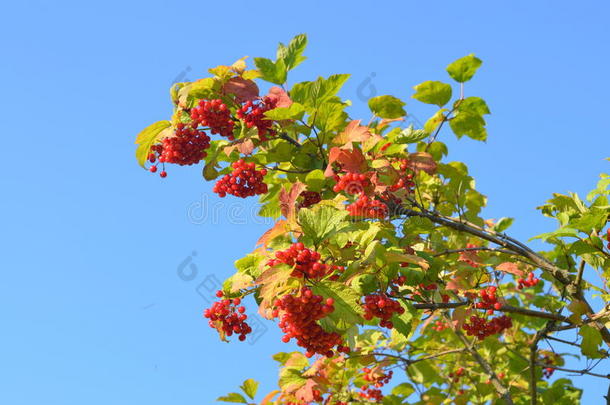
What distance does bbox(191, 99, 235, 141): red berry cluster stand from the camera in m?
4.43

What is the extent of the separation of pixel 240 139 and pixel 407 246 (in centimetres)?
144

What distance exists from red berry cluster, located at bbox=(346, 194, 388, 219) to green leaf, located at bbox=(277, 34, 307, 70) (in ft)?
4.07

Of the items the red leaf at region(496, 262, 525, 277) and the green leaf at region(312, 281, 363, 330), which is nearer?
the green leaf at region(312, 281, 363, 330)

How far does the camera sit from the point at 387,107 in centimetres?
518

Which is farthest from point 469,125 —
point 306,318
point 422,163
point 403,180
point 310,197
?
point 306,318

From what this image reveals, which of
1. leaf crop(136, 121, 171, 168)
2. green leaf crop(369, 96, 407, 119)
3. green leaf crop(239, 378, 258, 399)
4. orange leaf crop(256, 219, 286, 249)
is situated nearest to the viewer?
orange leaf crop(256, 219, 286, 249)

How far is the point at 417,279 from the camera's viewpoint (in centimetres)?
387

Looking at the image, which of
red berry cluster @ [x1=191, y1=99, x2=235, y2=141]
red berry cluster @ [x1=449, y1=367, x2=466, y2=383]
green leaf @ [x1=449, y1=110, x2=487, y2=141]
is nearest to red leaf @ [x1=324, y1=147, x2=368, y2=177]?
red berry cluster @ [x1=191, y1=99, x2=235, y2=141]

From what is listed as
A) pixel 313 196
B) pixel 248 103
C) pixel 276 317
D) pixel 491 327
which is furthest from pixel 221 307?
pixel 491 327

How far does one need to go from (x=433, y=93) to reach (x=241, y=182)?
179cm

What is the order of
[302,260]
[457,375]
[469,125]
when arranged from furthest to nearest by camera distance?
[457,375] → [469,125] → [302,260]

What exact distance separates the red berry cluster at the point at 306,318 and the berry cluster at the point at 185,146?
1.70 m

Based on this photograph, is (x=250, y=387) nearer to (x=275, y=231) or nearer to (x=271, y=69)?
(x=275, y=231)

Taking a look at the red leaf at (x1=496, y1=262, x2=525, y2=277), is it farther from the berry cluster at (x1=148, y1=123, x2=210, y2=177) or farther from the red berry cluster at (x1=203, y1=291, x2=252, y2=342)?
the berry cluster at (x1=148, y1=123, x2=210, y2=177)
